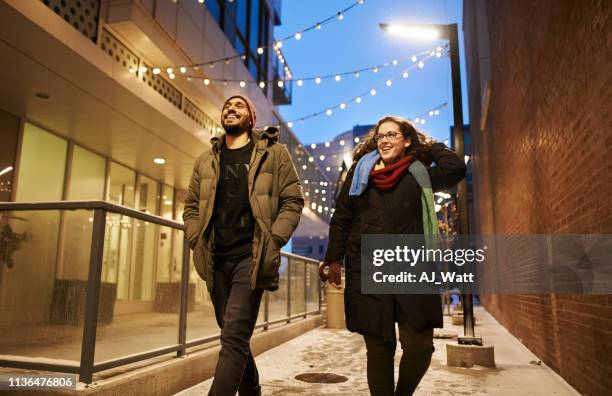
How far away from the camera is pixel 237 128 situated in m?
2.98

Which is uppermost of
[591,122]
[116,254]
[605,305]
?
[591,122]

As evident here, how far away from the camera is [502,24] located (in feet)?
23.0

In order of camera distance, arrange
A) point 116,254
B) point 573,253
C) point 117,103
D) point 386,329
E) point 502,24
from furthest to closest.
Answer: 1. point 117,103
2. point 502,24
3. point 573,253
4. point 116,254
5. point 386,329

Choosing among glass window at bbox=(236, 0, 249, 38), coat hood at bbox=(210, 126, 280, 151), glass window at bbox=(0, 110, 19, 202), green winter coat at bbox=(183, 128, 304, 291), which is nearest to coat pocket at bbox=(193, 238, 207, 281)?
green winter coat at bbox=(183, 128, 304, 291)

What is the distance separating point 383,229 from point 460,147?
11.0ft

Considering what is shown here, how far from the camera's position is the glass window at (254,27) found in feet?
50.2

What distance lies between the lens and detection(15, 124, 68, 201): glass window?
8172 millimetres

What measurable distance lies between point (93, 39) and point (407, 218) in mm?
6300

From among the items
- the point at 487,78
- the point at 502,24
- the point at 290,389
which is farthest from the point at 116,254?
the point at 487,78

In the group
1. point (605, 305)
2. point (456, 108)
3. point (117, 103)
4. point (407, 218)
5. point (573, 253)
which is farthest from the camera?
point (117, 103)

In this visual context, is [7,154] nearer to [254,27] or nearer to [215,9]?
[215,9]

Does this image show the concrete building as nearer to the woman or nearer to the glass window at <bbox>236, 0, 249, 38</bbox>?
the glass window at <bbox>236, 0, 249, 38</bbox>

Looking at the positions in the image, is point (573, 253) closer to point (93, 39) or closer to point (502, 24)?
point (502, 24)

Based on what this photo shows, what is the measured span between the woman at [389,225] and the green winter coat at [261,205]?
0.91 ft
